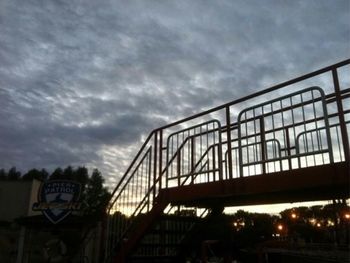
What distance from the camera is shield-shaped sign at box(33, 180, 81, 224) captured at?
11844 mm

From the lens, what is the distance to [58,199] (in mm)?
12273

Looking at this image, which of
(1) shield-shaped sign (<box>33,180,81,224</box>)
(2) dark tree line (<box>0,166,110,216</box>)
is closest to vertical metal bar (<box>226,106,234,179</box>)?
(1) shield-shaped sign (<box>33,180,81,224</box>)

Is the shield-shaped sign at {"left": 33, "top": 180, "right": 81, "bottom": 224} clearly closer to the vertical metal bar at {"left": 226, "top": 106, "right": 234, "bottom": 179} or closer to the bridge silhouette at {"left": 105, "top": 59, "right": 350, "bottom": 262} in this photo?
the bridge silhouette at {"left": 105, "top": 59, "right": 350, "bottom": 262}

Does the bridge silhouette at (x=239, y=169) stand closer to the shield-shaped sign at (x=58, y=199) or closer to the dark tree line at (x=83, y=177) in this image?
the shield-shaped sign at (x=58, y=199)

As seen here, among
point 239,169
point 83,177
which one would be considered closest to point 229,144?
point 239,169

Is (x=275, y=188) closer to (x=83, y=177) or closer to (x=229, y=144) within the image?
(x=229, y=144)

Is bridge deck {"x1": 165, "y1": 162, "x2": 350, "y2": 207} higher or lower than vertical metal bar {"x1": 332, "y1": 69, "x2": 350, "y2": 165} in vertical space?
lower

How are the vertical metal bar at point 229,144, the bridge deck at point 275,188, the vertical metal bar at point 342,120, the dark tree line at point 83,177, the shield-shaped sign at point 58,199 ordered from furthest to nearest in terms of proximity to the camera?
the dark tree line at point 83,177, the shield-shaped sign at point 58,199, the vertical metal bar at point 229,144, the bridge deck at point 275,188, the vertical metal bar at point 342,120

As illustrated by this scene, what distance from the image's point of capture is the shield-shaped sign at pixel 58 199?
11.8 meters

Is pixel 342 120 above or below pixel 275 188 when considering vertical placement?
above

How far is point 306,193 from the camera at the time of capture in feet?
22.7

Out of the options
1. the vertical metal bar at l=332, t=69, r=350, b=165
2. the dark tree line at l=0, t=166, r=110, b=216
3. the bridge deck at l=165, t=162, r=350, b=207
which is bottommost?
the bridge deck at l=165, t=162, r=350, b=207

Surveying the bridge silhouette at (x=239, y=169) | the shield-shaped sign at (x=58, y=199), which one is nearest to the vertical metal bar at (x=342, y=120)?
the bridge silhouette at (x=239, y=169)

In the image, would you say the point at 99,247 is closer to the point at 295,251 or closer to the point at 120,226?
the point at 120,226
